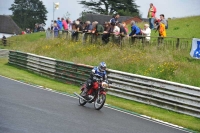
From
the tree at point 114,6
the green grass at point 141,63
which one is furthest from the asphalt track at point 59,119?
the tree at point 114,6

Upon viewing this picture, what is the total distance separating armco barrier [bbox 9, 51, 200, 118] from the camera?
56.2ft

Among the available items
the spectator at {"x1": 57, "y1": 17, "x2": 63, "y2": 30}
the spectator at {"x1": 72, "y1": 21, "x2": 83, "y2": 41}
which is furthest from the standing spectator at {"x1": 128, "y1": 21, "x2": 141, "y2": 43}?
the spectator at {"x1": 57, "y1": 17, "x2": 63, "y2": 30}

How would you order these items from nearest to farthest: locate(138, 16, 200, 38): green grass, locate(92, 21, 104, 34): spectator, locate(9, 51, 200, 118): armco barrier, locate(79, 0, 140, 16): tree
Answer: locate(9, 51, 200, 118): armco barrier
locate(92, 21, 104, 34): spectator
locate(138, 16, 200, 38): green grass
locate(79, 0, 140, 16): tree

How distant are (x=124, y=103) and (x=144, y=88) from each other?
3.19 feet

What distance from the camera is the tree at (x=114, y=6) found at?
74.5 m

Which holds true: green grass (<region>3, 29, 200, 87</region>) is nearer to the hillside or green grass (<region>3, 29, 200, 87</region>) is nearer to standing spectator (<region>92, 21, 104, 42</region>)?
the hillside

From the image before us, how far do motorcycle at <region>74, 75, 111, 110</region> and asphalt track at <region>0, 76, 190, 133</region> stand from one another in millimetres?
246

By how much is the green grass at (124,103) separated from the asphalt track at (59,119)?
1146 millimetres

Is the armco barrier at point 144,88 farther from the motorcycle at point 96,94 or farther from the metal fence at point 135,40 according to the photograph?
the metal fence at point 135,40

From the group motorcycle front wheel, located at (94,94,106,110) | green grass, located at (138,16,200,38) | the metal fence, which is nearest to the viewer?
motorcycle front wheel, located at (94,94,106,110)

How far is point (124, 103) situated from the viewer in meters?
19.2

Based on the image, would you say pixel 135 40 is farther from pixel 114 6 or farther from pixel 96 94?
pixel 114 6

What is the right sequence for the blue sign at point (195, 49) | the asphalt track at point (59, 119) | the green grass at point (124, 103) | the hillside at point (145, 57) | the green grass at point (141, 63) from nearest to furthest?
the asphalt track at point (59, 119)
the green grass at point (124, 103)
the green grass at point (141, 63)
the hillside at point (145, 57)
the blue sign at point (195, 49)

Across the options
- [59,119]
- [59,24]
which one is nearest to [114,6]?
[59,24]
